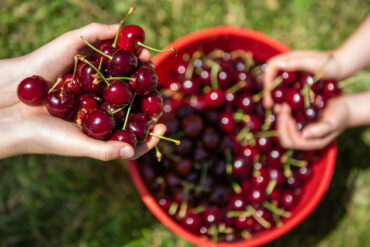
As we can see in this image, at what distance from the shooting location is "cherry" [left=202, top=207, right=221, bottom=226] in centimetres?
241

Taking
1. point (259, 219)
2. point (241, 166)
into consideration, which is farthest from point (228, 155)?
point (259, 219)

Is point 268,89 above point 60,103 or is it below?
below

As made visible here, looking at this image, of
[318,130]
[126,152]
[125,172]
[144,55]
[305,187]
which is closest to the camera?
[126,152]

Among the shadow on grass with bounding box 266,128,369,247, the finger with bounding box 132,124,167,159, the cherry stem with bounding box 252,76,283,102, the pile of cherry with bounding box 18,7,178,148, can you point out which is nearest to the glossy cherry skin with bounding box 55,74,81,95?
the pile of cherry with bounding box 18,7,178,148

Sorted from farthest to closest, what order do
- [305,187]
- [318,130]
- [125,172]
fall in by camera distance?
1. [125,172]
2. [305,187]
3. [318,130]

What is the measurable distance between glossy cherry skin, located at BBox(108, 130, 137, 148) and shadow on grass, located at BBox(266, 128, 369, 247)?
1.70 m

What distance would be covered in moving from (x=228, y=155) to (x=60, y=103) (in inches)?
45.1

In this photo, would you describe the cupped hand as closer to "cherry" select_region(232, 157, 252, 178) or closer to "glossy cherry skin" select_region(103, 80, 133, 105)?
"cherry" select_region(232, 157, 252, 178)

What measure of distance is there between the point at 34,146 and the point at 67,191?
3.54 feet

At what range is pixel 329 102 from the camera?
2514 mm

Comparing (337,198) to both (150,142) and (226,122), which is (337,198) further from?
(150,142)

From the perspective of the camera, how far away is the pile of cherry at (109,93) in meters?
1.80

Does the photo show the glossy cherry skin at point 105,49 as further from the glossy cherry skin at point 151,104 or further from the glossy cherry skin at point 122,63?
the glossy cherry skin at point 151,104

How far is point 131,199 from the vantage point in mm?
2943
